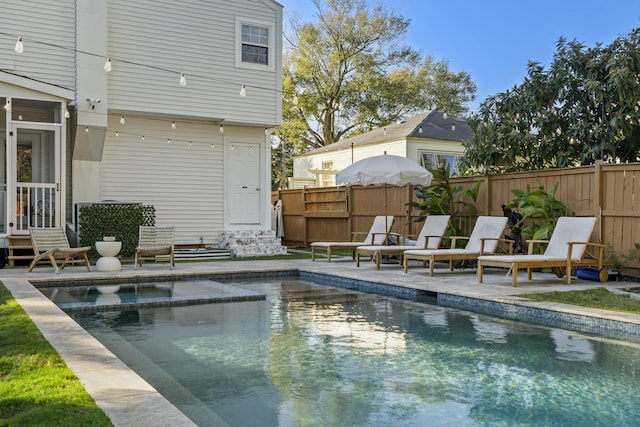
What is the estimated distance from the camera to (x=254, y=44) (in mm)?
14961

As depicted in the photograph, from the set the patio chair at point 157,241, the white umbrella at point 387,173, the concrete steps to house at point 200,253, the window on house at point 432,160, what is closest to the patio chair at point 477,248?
the white umbrella at point 387,173

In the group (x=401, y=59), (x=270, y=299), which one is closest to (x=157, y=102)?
(x=270, y=299)

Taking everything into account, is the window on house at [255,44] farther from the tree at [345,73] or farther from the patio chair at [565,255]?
the tree at [345,73]

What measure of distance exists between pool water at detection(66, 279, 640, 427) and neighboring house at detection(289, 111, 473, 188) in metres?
15.3

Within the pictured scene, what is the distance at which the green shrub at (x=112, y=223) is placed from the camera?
1220 centimetres

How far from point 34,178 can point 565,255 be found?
1138 centimetres

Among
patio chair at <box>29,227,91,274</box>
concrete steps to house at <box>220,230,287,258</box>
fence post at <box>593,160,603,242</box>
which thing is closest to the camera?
fence post at <box>593,160,603,242</box>

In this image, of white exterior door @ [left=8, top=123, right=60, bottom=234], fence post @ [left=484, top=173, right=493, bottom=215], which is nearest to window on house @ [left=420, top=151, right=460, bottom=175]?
fence post @ [left=484, top=173, right=493, bottom=215]

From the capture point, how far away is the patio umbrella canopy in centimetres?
1109

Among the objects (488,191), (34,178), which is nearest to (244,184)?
(34,178)

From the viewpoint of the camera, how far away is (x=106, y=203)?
1247cm

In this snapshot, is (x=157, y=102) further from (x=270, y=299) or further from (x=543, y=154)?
(x=543, y=154)

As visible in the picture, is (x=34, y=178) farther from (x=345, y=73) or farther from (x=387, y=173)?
(x=345, y=73)

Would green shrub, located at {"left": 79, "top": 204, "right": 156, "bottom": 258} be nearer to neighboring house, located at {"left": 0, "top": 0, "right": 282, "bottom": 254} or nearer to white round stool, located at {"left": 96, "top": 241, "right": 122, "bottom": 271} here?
neighboring house, located at {"left": 0, "top": 0, "right": 282, "bottom": 254}
